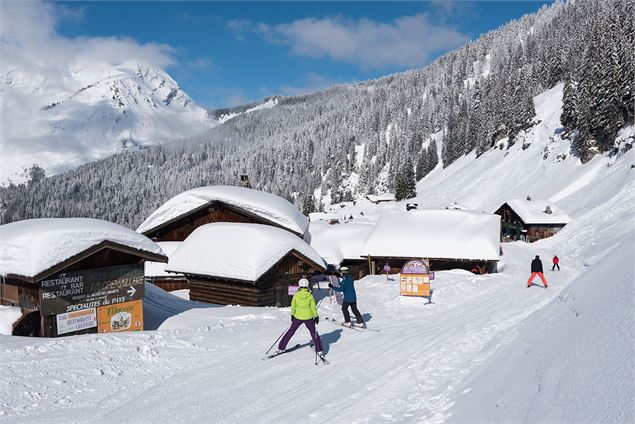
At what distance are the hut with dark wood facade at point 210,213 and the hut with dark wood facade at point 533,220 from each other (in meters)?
34.0

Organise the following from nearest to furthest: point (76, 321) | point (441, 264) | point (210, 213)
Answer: point (76, 321) → point (210, 213) → point (441, 264)

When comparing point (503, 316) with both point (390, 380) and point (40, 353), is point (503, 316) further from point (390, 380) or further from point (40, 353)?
point (40, 353)

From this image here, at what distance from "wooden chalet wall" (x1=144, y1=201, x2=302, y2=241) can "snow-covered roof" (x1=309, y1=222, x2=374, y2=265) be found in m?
11.4

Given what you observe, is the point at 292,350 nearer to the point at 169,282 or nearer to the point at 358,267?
A: the point at 169,282

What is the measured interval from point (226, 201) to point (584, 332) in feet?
75.5

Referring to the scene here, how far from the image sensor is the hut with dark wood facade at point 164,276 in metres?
27.4

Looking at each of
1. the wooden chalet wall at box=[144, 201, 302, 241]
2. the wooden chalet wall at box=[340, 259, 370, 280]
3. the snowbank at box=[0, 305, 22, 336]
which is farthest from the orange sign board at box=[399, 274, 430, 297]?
the wooden chalet wall at box=[340, 259, 370, 280]

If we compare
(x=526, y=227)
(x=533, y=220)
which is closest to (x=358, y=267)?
(x=533, y=220)

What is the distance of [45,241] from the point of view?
12227mm

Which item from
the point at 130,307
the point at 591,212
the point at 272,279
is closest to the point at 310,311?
the point at 130,307

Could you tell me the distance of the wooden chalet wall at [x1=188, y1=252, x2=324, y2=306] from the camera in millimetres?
19828

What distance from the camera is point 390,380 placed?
8.40 m

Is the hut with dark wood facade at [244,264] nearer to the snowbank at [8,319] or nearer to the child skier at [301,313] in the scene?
the snowbank at [8,319]

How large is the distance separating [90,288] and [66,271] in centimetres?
85
